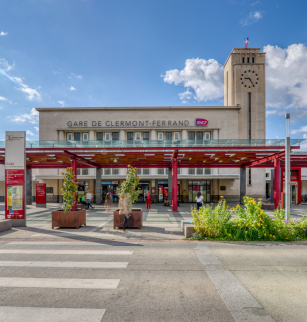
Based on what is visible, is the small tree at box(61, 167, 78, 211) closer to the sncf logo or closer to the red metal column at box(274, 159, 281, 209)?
the red metal column at box(274, 159, 281, 209)

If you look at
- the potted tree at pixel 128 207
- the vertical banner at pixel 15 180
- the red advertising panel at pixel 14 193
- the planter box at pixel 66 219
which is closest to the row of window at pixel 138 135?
the vertical banner at pixel 15 180

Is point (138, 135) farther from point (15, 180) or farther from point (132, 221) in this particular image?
point (132, 221)

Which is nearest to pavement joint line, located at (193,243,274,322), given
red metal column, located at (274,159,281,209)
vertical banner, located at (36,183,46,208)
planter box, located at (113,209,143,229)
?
planter box, located at (113,209,143,229)

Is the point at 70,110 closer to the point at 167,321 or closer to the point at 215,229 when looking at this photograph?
the point at 215,229

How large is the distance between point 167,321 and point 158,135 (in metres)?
29.3

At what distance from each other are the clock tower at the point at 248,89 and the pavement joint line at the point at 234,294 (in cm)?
3010

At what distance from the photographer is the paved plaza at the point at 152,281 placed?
398 cm

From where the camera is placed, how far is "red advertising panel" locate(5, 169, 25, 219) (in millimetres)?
12141

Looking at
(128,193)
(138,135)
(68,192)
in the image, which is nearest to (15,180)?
(68,192)

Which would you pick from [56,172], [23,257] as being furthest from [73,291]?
[56,172]

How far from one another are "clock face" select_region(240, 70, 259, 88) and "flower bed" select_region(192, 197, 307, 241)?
97.7 ft

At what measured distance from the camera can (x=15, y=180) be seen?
1216 centimetres

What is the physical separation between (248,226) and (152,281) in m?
5.48

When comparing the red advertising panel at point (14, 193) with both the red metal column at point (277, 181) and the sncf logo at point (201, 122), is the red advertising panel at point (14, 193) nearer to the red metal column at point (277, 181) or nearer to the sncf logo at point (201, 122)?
the red metal column at point (277, 181)
